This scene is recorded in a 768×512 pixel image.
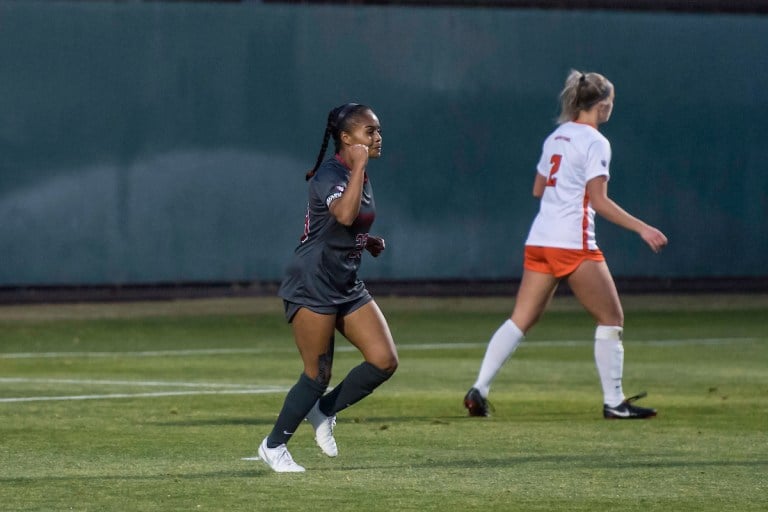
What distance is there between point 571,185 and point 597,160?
0.86ft

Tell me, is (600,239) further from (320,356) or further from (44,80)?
(320,356)

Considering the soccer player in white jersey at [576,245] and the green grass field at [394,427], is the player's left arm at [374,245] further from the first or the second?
the soccer player in white jersey at [576,245]

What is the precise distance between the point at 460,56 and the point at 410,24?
0.82 meters

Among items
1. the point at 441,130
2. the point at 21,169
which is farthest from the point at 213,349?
the point at 441,130

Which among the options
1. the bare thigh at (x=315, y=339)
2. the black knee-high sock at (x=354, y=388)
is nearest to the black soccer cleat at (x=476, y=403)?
the black knee-high sock at (x=354, y=388)

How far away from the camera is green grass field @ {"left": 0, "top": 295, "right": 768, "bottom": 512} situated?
8641 millimetres

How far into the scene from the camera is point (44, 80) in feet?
78.4

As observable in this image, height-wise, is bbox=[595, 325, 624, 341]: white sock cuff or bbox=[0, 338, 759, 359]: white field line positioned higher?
bbox=[595, 325, 624, 341]: white sock cuff

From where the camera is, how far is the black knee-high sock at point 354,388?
9.55m

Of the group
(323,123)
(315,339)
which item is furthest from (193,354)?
(315,339)

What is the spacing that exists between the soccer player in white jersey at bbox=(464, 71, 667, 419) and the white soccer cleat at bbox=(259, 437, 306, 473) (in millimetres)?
3074

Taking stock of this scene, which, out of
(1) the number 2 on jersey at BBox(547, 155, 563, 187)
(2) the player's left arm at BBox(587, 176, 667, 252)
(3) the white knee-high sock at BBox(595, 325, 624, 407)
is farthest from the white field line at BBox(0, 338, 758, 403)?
(2) the player's left arm at BBox(587, 176, 667, 252)

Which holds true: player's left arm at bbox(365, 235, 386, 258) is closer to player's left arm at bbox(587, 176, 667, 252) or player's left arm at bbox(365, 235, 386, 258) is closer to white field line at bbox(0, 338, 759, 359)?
player's left arm at bbox(587, 176, 667, 252)

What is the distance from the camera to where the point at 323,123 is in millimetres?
25156
